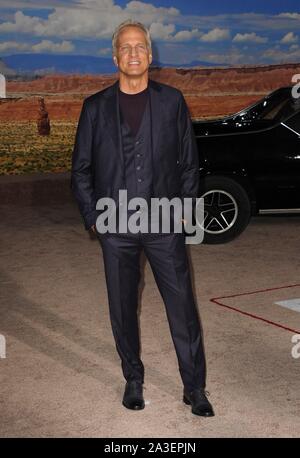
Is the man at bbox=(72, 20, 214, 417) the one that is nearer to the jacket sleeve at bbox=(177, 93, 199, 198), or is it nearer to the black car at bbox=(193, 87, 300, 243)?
the jacket sleeve at bbox=(177, 93, 199, 198)

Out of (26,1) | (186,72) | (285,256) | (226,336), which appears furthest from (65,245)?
(186,72)

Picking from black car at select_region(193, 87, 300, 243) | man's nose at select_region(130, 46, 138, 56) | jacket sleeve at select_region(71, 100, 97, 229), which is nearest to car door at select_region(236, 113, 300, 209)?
black car at select_region(193, 87, 300, 243)

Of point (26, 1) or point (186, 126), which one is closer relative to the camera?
point (186, 126)

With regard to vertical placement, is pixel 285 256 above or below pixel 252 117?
below

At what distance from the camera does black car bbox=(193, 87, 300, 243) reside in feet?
30.9

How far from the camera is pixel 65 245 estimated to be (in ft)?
31.3

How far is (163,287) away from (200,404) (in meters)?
0.66

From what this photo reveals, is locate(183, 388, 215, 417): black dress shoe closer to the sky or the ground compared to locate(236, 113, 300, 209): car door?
closer to the ground

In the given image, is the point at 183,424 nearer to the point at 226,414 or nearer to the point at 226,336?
the point at 226,414

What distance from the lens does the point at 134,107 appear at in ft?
14.7

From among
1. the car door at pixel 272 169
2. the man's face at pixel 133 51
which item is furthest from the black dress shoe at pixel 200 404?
the car door at pixel 272 169

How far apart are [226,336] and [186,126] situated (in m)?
2.06

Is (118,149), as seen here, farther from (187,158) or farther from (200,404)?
(200,404)
